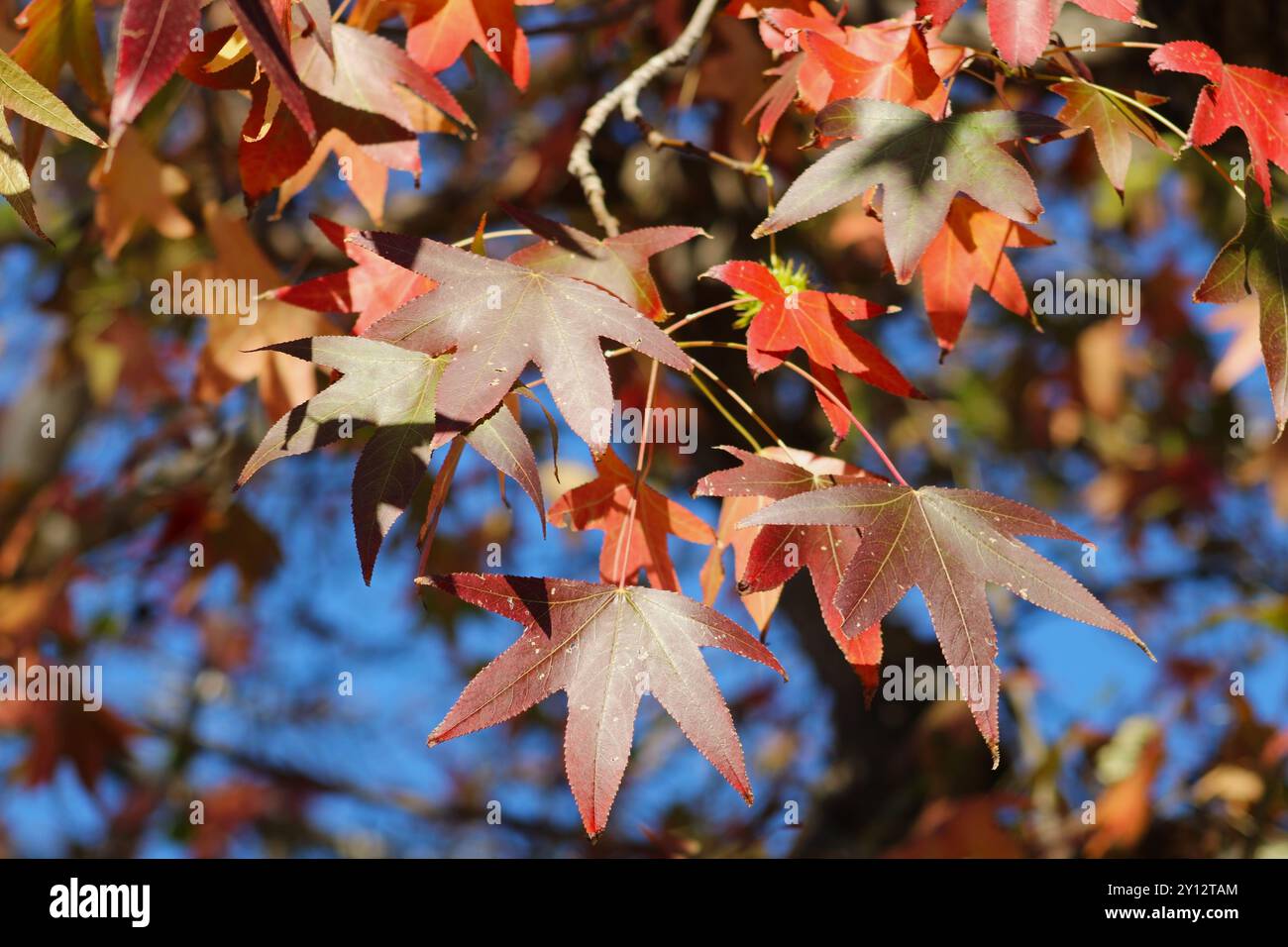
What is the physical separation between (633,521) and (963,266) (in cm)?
49

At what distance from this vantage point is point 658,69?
142 cm

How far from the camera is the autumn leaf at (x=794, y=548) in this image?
1.02 metres

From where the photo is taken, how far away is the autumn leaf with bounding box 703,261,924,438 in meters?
1.08

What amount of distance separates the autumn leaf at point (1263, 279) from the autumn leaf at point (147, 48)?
91 centimetres

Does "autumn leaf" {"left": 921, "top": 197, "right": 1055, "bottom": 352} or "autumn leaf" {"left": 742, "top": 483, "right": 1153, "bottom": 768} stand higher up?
"autumn leaf" {"left": 921, "top": 197, "right": 1055, "bottom": 352}

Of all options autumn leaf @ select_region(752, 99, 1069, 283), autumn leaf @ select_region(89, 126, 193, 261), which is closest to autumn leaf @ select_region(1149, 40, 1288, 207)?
autumn leaf @ select_region(752, 99, 1069, 283)

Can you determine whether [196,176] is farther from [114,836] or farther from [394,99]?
[114,836]

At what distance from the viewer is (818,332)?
3.77 ft

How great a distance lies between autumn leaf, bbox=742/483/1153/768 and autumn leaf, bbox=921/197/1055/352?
0.96ft

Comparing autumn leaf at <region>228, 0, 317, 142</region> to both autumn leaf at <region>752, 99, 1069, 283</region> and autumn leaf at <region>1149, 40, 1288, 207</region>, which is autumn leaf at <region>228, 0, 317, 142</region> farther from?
autumn leaf at <region>1149, 40, 1288, 207</region>

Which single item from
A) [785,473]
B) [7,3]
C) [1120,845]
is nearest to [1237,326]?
[1120,845]

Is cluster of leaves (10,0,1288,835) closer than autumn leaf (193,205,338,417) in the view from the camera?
Yes

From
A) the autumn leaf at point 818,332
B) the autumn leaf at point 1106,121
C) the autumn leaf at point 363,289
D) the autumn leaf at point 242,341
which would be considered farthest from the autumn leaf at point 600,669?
the autumn leaf at point 242,341
